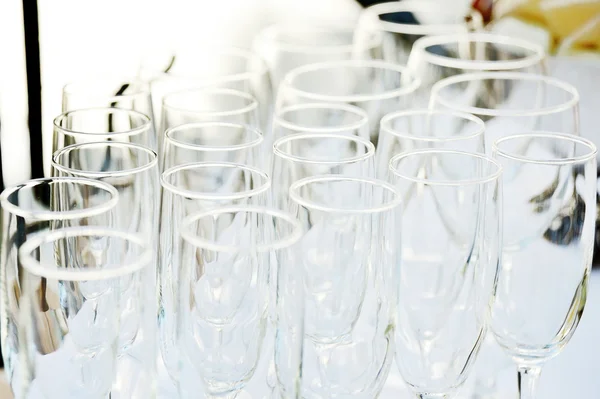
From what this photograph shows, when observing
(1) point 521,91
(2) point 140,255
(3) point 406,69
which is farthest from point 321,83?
(2) point 140,255

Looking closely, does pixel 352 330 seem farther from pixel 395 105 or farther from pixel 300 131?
pixel 395 105

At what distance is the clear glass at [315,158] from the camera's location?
1.90 feet

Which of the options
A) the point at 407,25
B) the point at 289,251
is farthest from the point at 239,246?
the point at 407,25

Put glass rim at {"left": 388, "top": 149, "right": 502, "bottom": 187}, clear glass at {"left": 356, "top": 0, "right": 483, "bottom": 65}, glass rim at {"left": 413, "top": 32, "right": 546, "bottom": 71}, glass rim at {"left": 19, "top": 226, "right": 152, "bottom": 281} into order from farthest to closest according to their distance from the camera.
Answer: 1. clear glass at {"left": 356, "top": 0, "right": 483, "bottom": 65}
2. glass rim at {"left": 413, "top": 32, "right": 546, "bottom": 71}
3. glass rim at {"left": 388, "top": 149, "right": 502, "bottom": 187}
4. glass rim at {"left": 19, "top": 226, "right": 152, "bottom": 281}

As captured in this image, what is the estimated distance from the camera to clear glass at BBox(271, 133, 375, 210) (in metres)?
0.58

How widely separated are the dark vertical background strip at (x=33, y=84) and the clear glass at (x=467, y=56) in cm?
48

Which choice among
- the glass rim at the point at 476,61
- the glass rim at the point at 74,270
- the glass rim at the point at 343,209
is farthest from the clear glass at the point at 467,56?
the glass rim at the point at 74,270

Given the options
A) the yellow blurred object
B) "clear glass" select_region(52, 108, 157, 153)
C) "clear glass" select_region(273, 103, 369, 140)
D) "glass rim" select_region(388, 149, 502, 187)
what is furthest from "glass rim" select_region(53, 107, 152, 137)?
the yellow blurred object

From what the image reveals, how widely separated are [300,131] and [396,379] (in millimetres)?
269

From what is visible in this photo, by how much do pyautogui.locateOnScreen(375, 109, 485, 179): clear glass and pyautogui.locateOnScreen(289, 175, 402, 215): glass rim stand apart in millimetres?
Result: 94

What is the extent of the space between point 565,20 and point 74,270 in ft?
3.14

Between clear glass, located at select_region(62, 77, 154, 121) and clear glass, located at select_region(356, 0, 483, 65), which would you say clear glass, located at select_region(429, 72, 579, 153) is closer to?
clear glass, located at select_region(356, 0, 483, 65)

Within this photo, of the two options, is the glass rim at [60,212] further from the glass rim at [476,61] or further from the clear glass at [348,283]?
the glass rim at [476,61]

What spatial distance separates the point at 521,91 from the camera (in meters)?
0.86
